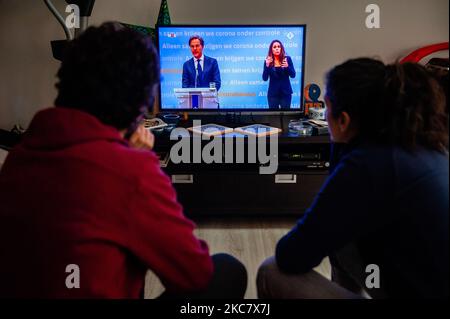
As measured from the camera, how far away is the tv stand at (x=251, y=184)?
7.94ft

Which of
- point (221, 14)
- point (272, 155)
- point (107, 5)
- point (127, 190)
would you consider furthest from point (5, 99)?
point (127, 190)

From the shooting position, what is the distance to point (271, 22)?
271 cm

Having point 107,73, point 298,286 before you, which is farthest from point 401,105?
point 107,73

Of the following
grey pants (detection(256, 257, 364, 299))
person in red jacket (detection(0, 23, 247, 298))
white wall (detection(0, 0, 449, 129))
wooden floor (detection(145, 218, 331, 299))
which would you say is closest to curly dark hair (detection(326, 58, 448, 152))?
grey pants (detection(256, 257, 364, 299))

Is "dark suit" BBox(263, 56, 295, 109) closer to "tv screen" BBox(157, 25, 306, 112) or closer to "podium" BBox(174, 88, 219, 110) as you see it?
"tv screen" BBox(157, 25, 306, 112)

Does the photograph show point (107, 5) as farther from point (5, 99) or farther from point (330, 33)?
point (330, 33)

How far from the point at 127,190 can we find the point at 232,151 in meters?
1.55

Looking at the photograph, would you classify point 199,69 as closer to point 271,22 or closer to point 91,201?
point 271,22

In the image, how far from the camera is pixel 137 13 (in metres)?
2.69

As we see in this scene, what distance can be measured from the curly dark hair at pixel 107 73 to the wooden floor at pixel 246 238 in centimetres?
115

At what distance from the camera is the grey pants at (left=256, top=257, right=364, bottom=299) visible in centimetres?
116

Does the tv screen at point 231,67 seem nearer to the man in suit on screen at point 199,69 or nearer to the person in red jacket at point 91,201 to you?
the man in suit on screen at point 199,69

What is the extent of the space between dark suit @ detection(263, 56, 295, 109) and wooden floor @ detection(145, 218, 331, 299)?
26.5 inches

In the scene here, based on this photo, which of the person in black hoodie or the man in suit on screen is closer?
the person in black hoodie
